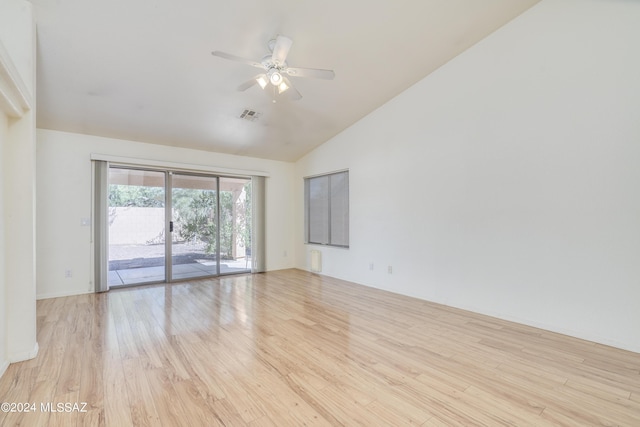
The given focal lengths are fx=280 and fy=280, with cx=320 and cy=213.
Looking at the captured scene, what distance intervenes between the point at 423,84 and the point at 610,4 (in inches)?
73.4

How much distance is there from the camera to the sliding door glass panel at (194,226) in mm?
5148

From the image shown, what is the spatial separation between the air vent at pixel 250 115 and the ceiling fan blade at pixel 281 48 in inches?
68.3

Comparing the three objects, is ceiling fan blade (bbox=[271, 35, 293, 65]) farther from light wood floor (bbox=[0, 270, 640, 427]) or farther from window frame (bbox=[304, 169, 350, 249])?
window frame (bbox=[304, 169, 350, 249])

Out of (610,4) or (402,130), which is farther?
(402,130)

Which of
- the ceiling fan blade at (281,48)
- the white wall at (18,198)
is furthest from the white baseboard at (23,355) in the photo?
the ceiling fan blade at (281,48)

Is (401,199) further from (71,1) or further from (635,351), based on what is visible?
(71,1)

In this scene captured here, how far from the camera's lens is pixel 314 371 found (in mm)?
2129

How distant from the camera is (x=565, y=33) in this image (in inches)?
111

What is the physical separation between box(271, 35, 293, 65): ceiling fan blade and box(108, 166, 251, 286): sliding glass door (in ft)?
11.2

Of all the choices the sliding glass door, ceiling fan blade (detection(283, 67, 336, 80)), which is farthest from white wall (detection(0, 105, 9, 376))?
the sliding glass door

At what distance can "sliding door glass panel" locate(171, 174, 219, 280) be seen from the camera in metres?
5.15

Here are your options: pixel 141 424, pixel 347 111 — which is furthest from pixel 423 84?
pixel 141 424

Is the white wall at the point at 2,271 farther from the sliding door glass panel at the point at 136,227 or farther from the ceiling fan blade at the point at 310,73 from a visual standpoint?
the sliding door glass panel at the point at 136,227

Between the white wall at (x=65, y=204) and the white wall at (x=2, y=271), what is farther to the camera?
the white wall at (x=65, y=204)
